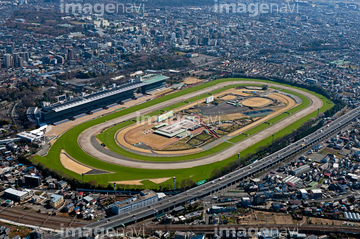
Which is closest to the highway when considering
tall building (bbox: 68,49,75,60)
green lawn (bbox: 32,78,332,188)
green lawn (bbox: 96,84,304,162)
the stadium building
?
green lawn (bbox: 32,78,332,188)

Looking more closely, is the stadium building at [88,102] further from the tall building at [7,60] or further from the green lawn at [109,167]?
the tall building at [7,60]

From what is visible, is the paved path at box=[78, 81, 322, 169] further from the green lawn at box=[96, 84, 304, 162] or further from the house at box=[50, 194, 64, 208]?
the house at box=[50, 194, 64, 208]

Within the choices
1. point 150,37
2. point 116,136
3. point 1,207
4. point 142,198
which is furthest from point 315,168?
point 150,37

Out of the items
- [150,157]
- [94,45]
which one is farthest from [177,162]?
[94,45]

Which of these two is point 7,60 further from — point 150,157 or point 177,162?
point 177,162

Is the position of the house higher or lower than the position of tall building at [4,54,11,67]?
lower

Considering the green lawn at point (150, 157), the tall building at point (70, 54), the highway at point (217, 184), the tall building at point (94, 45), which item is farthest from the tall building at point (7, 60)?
the highway at point (217, 184)

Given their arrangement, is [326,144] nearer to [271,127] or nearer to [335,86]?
[271,127]
